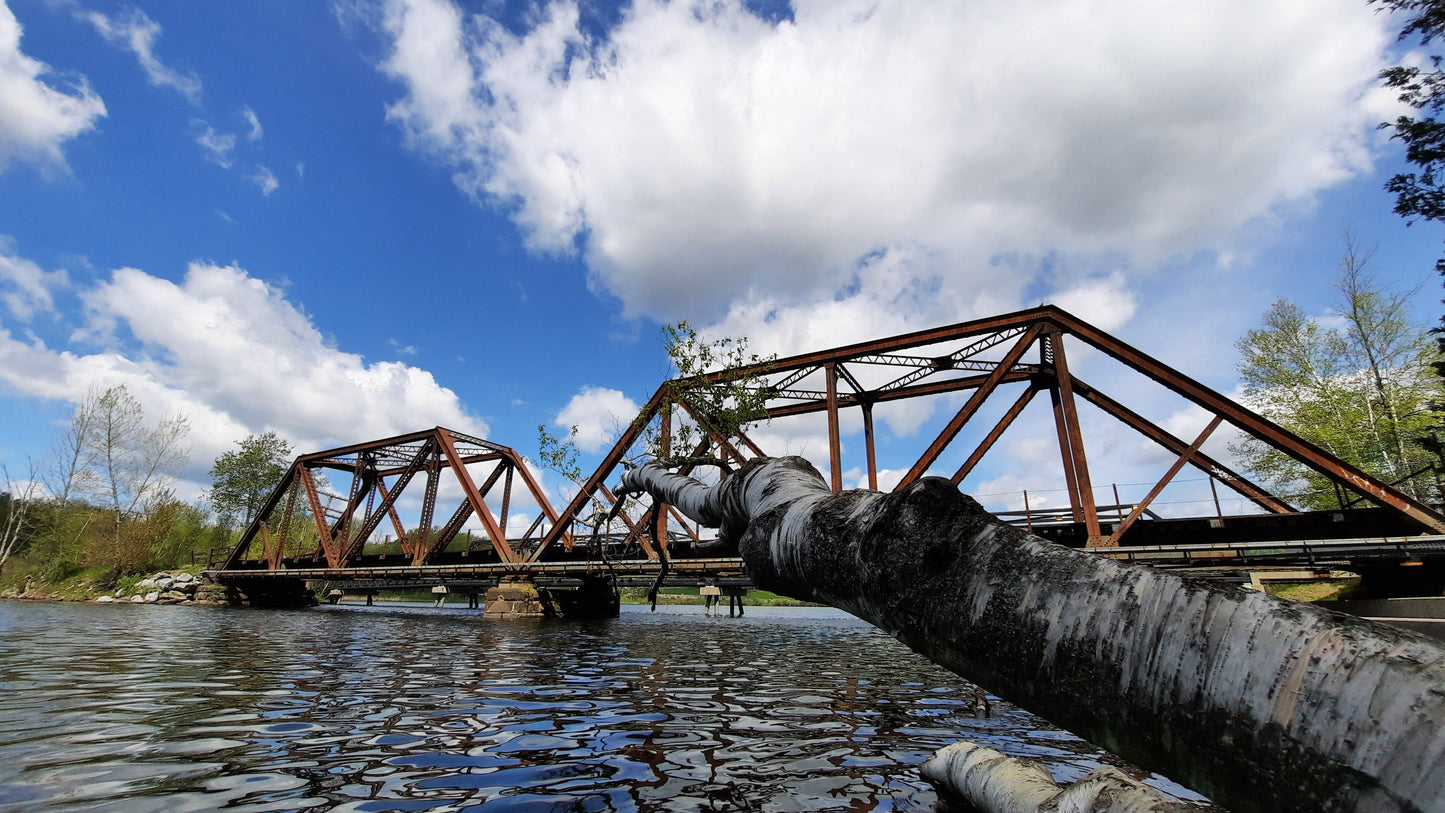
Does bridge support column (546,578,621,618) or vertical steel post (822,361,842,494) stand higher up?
vertical steel post (822,361,842,494)

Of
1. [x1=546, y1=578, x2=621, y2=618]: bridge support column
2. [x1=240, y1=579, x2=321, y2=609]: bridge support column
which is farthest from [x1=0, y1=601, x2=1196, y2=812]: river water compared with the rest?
[x1=240, y1=579, x2=321, y2=609]: bridge support column

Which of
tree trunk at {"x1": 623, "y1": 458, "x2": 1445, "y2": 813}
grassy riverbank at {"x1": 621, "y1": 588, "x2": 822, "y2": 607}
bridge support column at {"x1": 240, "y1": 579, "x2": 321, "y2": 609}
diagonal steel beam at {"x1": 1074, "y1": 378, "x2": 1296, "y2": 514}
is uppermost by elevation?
diagonal steel beam at {"x1": 1074, "y1": 378, "x2": 1296, "y2": 514}

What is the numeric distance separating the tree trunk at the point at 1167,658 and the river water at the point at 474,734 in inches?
104

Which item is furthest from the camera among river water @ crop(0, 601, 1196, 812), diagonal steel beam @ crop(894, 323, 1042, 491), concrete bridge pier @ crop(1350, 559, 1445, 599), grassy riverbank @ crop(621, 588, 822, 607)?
grassy riverbank @ crop(621, 588, 822, 607)

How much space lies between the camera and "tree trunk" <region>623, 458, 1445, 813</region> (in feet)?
2.90

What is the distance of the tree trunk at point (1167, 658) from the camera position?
2.90ft

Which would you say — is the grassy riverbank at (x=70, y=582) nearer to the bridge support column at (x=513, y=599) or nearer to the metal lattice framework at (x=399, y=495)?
the metal lattice framework at (x=399, y=495)

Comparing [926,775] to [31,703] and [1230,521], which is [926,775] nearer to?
[31,703]

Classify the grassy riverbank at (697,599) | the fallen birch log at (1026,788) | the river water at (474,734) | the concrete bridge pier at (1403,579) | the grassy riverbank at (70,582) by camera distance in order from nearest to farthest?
the fallen birch log at (1026,788) → the river water at (474,734) → the concrete bridge pier at (1403,579) → the grassy riverbank at (70,582) → the grassy riverbank at (697,599)

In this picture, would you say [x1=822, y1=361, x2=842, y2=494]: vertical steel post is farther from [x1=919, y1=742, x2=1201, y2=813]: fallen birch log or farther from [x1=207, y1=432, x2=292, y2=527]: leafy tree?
[x1=207, y1=432, x2=292, y2=527]: leafy tree

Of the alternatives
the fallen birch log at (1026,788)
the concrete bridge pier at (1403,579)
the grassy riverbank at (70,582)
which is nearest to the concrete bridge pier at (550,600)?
the fallen birch log at (1026,788)

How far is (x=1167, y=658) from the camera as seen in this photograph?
1.19 metres

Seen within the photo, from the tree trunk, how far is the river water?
2633 mm

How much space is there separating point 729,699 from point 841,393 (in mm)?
14184
